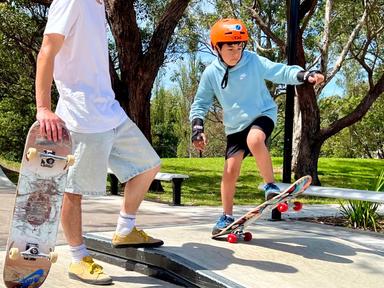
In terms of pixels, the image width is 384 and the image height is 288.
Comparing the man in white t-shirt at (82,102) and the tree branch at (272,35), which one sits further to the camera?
the tree branch at (272,35)

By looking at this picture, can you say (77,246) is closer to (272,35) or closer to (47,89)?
(47,89)

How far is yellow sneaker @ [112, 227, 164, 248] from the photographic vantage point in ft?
12.8

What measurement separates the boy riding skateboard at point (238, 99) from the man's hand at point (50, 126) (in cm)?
163

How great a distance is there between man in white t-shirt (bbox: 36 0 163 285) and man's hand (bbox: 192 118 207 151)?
912mm

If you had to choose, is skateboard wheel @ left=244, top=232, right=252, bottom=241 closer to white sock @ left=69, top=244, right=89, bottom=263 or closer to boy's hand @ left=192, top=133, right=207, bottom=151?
boy's hand @ left=192, top=133, right=207, bottom=151

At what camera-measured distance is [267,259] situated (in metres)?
3.85

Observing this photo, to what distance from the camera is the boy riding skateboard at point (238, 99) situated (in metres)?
4.34

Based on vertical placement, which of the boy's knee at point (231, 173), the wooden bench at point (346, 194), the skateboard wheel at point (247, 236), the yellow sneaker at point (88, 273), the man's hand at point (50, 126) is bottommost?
the yellow sneaker at point (88, 273)

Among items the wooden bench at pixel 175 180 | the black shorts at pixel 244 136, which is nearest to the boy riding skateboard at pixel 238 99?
the black shorts at pixel 244 136

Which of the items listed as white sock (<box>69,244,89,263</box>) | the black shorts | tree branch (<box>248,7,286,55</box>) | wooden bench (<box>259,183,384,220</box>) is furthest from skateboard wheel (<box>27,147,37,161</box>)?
tree branch (<box>248,7,286,55</box>)

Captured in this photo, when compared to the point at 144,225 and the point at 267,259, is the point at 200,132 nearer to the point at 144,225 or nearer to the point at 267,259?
the point at 267,259

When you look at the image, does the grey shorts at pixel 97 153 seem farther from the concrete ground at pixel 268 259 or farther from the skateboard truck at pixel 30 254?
the concrete ground at pixel 268 259

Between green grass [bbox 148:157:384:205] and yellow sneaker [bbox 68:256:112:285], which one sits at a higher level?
green grass [bbox 148:157:384:205]

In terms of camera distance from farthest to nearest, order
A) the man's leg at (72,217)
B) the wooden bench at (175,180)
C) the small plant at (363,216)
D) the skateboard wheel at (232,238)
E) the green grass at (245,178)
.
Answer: the green grass at (245,178)
the wooden bench at (175,180)
the small plant at (363,216)
the skateboard wheel at (232,238)
the man's leg at (72,217)
